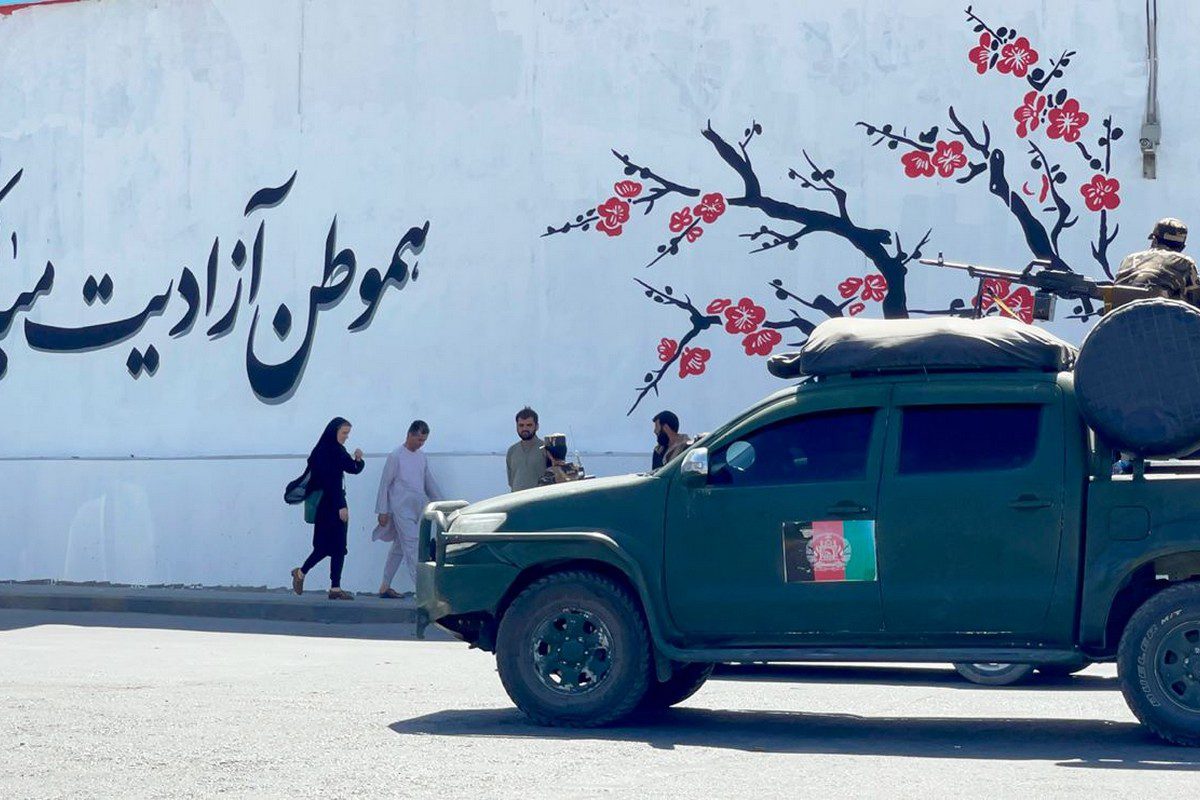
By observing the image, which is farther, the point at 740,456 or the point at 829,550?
the point at 740,456

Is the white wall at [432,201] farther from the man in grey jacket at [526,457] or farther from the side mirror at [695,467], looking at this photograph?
the side mirror at [695,467]

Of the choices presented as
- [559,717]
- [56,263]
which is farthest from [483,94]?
[559,717]

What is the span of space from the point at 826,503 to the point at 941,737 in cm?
120

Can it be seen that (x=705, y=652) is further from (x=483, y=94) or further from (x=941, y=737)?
(x=483, y=94)

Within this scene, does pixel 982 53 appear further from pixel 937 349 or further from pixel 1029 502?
pixel 1029 502

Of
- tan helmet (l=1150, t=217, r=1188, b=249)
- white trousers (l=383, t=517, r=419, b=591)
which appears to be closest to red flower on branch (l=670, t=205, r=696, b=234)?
white trousers (l=383, t=517, r=419, b=591)

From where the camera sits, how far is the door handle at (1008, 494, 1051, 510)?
8.68 metres

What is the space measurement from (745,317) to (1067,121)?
11.5 ft

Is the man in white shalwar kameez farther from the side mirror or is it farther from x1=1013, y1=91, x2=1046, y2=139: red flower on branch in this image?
the side mirror

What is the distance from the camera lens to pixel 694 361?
18.9 metres

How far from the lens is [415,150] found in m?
20.3

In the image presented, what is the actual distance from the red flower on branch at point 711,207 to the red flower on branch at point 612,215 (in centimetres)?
78

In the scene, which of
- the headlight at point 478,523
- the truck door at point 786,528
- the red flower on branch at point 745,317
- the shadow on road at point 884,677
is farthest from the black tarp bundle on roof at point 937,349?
the red flower on branch at point 745,317

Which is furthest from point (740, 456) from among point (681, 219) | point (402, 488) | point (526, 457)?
point (681, 219)
